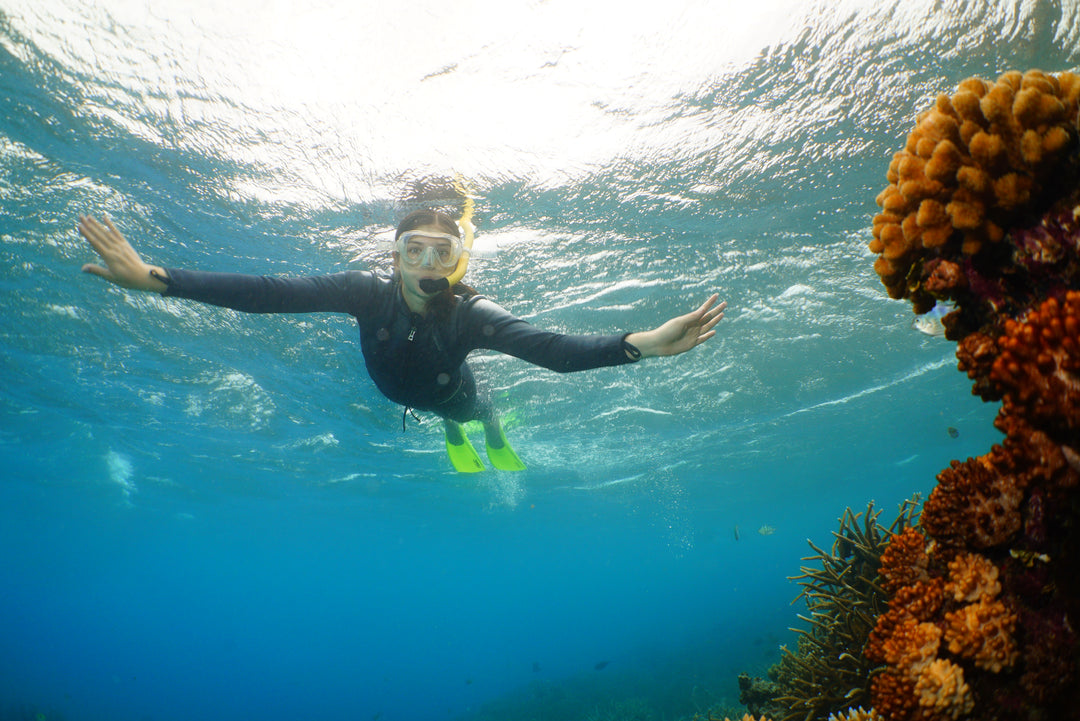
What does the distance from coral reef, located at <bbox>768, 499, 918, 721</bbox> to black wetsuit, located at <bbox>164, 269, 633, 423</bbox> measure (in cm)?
334

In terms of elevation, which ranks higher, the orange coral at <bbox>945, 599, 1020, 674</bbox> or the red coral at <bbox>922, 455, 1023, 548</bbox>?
the red coral at <bbox>922, 455, 1023, 548</bbox>

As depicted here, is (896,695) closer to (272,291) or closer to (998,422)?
(998,422)

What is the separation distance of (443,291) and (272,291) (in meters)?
1.74

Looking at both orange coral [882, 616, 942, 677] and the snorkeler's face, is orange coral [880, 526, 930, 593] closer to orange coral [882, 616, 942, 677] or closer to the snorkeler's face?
orange coral [882, 616, 942, 677]

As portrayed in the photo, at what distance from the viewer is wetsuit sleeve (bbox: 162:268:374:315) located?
420 centimetres

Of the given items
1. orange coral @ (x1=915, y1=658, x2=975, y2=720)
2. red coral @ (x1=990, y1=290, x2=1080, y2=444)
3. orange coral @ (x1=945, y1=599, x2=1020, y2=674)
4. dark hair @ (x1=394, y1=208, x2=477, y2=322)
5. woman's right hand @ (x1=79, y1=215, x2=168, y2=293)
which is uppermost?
dark hair @ (x1=394, y1=208, x2=477, y2=322)

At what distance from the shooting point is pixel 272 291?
15.2 ft

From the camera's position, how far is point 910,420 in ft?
98.5

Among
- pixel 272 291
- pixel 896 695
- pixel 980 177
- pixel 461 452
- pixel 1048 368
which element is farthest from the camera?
pixel 461 452

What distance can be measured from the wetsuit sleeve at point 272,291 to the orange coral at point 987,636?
5.19 m

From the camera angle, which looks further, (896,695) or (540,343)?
(540,343)

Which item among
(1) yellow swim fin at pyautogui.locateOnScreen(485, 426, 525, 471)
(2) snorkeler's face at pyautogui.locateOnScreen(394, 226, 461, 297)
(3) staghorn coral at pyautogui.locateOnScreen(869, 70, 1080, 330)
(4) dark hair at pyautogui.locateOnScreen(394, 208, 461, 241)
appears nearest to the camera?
(3) staghorn coral at pyautogui.locateOnScreen(869, 70, 1080, 330)

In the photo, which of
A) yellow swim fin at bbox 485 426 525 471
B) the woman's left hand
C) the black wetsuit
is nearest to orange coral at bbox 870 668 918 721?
the woman's left hand

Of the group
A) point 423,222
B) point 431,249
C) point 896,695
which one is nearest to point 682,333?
point 896,695
